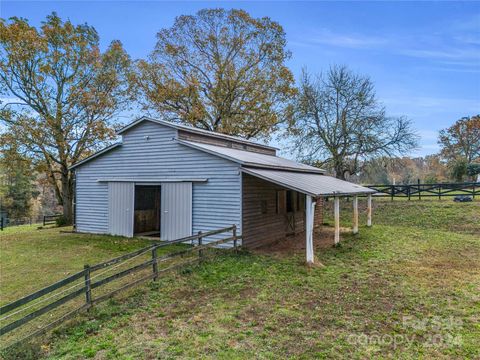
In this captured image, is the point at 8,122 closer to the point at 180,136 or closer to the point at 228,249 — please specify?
the point at 180,136

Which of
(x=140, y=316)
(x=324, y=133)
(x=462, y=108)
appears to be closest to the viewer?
(x=140, y=316)

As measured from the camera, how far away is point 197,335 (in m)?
4.61

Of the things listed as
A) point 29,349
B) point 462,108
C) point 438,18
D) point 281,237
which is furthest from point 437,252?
point 462,108

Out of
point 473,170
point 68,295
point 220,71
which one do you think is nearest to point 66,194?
point 220,71

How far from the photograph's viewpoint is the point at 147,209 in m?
15.7

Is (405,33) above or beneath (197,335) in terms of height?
above

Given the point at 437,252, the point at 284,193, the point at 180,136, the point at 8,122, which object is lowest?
the point at 437,252

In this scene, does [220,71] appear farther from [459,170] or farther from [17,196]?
[17,196]

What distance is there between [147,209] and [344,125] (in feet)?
48.4

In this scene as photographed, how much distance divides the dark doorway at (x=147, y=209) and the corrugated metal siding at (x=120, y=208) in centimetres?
165

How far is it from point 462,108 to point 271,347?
131ft

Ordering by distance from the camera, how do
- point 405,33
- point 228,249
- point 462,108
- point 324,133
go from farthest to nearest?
point 462,108 < point 324,133 < point 405,33 < point 228,249

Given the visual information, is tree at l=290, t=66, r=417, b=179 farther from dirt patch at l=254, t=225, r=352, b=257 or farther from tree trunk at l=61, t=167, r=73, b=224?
tree trunk at l=61, t=167, r=73, b=224

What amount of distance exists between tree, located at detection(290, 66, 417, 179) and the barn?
27.1ft
